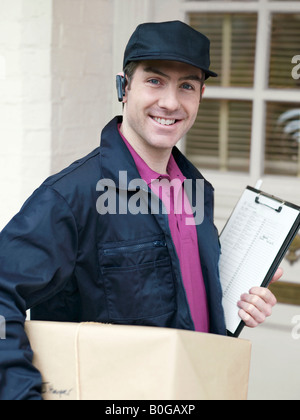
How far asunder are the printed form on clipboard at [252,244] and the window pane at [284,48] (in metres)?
1.03

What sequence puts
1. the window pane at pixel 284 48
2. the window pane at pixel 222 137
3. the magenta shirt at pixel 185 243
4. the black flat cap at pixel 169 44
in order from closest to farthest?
the black flat cap at pixel 169 44, the magenta shirt at pixel 185 243, the window pane at pixel 284 48, the window pane at pixel 222 137

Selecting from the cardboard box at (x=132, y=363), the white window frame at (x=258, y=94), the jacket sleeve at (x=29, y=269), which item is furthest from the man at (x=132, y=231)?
the white window frame at (x=258, y=94)

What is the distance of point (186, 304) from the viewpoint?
1298mm

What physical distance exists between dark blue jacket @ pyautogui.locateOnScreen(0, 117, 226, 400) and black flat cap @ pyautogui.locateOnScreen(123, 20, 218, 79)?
0.20 meters

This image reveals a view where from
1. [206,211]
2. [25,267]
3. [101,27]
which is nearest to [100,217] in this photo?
[25,267]

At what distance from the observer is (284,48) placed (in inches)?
95.5

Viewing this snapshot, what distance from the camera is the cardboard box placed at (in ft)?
3.32

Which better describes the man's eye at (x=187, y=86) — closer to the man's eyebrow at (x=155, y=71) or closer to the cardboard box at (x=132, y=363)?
the man's eyebrow at (x=155, y=71)

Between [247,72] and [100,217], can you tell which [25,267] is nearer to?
[100,217]

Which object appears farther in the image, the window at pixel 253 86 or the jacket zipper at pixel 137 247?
the window at pixel 253 86

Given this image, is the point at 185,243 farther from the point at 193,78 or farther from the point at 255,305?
the point at 193,78

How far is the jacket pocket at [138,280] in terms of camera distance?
4.15ft
